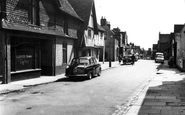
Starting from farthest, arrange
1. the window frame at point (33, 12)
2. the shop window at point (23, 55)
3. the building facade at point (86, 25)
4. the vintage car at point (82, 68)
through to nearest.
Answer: the building facade at point (86, 25)
the window frame at point (33, 12)
the vintage car at point (82, 68)
the shop window at point (23, 55)

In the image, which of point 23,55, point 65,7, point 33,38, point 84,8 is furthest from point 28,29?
point 84,8

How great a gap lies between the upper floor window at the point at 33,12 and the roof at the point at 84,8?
35.7 feet

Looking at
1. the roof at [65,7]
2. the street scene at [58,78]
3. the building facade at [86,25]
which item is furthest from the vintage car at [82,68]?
the building facade at [86,25]

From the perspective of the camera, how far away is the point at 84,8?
28.2 m

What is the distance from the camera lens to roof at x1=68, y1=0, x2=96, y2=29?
2745 cm

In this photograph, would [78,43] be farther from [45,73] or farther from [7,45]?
[7,45]

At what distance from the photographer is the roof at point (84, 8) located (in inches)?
1081

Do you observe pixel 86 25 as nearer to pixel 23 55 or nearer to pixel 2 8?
pixel 23 55

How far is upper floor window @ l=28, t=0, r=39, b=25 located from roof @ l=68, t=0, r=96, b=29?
10891 millimetres

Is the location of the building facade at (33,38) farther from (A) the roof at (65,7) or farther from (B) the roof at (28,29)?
(A) the roof at (65,7)

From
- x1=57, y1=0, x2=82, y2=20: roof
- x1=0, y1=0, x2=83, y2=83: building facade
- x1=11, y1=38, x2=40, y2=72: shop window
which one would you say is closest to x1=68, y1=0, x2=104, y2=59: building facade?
x1=57, y1=0, x2=82, y2=20: roof

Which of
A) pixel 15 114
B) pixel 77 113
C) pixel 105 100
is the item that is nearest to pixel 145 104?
pixel 105 100

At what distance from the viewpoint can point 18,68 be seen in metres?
14.4

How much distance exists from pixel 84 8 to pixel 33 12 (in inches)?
520
